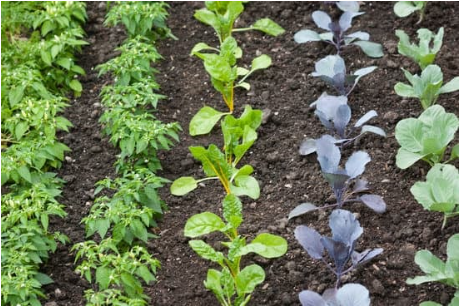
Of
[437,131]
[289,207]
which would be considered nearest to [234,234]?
[289,207]

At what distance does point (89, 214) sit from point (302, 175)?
1181 mm

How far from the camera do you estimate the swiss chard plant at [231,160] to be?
16.7 feet

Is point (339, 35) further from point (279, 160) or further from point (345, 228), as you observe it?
point (345, 228)

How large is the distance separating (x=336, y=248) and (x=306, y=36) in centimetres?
200

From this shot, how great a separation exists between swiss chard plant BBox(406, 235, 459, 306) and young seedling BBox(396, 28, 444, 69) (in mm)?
1565

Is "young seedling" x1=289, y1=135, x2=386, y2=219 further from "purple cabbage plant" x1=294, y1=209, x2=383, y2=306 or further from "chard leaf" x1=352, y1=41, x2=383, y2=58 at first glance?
"chard leaf" x1=352, y1=41, x2=383, y2=58

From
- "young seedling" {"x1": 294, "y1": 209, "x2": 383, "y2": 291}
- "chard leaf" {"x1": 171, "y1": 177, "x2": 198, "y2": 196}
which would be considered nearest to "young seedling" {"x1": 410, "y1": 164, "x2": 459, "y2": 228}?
"young seedling" {"x1": 294, "y1": 209, "x2": 383, "y2": 291}

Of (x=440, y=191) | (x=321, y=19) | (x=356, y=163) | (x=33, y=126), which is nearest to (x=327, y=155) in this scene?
(x=356, y=163)

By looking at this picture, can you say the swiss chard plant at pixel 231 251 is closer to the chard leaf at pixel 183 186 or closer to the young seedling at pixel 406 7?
the chard leaf at pixel 183 186

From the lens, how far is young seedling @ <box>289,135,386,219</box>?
495 cm

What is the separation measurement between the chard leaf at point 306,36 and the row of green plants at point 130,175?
0.88 meters

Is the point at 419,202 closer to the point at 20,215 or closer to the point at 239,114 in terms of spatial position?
the point at 239,114

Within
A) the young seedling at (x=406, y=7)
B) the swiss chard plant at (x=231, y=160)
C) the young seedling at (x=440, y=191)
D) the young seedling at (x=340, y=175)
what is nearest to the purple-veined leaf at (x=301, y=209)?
the young seedling at (x=340, y=175)

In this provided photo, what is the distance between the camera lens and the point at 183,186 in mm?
5305
